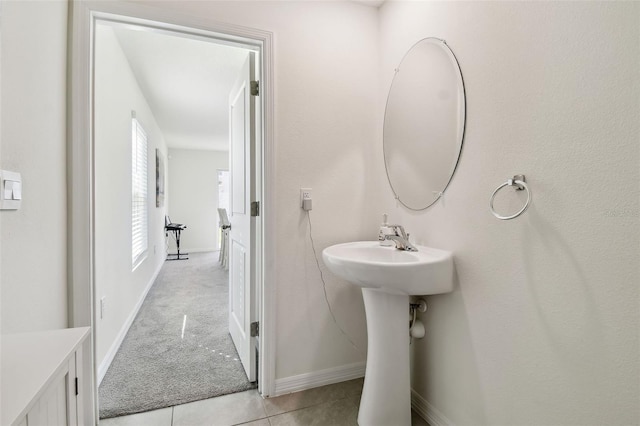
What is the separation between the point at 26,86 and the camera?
1.02m

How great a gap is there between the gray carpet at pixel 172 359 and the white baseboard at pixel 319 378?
0.22 metres

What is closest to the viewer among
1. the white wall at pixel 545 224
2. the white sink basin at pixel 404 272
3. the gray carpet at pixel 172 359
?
the white wall at pixel 545 224

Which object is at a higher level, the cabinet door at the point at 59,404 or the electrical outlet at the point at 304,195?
the electrical outlet at the point at 304,195

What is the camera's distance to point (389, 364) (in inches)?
56.2

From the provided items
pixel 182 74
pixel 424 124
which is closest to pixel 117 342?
pixel 182 74

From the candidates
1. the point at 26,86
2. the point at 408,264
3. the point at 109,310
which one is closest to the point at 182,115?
the point at 109,310

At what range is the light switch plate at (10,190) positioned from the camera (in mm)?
871

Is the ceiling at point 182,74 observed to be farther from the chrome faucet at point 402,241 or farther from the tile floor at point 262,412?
the tile floor at point 262,412

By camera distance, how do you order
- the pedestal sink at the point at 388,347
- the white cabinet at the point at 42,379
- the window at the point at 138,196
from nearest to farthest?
1. the white cabinet at the point at 42,379
2. the pedestal sink at the point at 388,347
3. the window at the point at 138,196

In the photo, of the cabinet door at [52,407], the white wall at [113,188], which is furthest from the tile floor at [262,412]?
the cabinet door at [52,407]

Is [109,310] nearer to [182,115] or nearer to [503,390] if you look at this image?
[503,390]

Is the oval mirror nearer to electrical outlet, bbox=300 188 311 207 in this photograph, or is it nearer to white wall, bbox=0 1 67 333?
electrical outlet, bbox=300 188 311 207

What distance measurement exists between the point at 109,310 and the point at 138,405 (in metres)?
0.73

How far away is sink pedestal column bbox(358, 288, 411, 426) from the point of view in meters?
1.42
